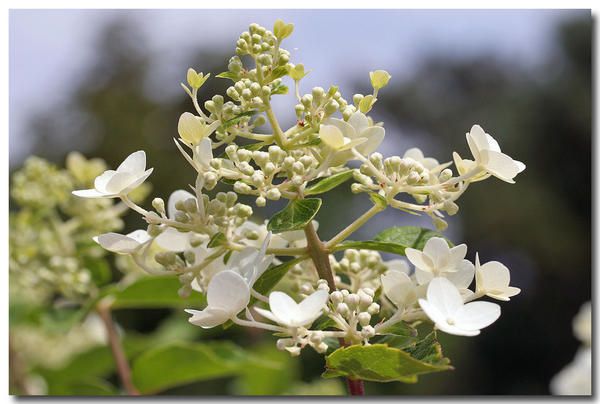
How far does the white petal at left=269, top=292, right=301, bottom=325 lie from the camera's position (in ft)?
2.30

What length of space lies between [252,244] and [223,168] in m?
0.12

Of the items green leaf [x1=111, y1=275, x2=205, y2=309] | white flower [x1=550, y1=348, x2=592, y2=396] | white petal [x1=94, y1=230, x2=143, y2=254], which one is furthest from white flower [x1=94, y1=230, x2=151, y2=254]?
white flower [x1=550, y1=348, x2=592, y2=396]

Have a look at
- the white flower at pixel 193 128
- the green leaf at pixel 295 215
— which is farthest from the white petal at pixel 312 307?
the white flower at pixel 193 128

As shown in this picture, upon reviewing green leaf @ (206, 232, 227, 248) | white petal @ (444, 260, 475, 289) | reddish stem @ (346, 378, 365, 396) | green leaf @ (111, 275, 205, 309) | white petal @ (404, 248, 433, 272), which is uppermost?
green leaf @ (206, 232, 227, 248)

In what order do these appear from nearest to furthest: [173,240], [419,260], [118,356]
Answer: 1. [419,260]
2. [173,240]
3. [118,356]

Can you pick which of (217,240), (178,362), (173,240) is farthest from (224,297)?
(178,362)

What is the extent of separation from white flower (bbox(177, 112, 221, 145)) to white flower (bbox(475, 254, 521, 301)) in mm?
330

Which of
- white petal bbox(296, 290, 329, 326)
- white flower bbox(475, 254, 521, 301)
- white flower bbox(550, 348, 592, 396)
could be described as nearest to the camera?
white petal bbox(296, 290, 329, 326)

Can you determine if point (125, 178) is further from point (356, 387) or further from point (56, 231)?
point (56, 231)

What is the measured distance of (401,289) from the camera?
0.79m

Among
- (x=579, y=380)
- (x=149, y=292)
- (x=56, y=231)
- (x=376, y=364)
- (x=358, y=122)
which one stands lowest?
(x=579, y=380)

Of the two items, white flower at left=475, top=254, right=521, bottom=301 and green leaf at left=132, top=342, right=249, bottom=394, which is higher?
white flower at left=475, top=254, right=521, bottom=301

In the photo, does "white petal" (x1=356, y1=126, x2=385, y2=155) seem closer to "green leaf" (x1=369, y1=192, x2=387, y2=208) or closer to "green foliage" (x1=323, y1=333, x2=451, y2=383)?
"green leaf" (x1=369, y1=192, x2=387, y2=208)

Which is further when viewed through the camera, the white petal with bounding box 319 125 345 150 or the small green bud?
the small green bud
